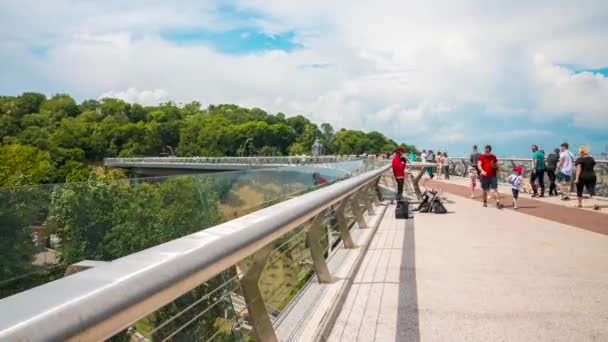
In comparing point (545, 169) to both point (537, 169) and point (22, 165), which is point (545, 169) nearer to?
point (537, 169)

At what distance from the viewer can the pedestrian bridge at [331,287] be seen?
1.40 meters

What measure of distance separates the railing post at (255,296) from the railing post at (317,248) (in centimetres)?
192

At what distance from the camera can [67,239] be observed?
8.36 feet

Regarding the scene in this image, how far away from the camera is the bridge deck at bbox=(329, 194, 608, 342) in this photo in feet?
14.8

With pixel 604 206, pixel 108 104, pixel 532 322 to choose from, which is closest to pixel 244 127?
pixel 108 104

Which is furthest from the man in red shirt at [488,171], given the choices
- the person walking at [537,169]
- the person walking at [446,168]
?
the person walking at [446,168]

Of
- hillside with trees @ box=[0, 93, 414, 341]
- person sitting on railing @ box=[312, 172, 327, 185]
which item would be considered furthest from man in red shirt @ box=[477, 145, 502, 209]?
hillside with trees @ box=[0, 93, 414, 341]

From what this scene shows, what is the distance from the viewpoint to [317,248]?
5137 millimetres

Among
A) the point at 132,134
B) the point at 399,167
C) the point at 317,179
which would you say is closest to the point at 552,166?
the point at 399,167

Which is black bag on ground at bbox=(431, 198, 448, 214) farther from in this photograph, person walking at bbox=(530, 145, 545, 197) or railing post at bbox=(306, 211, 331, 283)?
railing post at bbox=(306, 211, 331, 283)

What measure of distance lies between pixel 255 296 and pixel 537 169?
788 inches

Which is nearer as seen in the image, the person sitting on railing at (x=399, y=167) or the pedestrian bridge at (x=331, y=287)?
the pedestrian bridge at (x=331, y=287)

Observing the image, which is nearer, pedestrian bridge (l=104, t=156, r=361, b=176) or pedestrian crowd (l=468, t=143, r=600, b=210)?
pedestrian crowd (l=468, t=143, r=600, b=210)

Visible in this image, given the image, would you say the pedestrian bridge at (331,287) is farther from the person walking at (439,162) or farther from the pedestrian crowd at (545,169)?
the person walking at (439,162)
